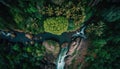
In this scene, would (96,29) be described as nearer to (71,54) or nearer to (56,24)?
(71,54)

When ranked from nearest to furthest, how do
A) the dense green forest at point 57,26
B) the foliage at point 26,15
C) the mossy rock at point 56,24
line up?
the foliage at point 26,15 < the dense green forest at point 57,26 < the mossy rock at point 56,24

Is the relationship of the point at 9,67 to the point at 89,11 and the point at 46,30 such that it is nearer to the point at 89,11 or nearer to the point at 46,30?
the point at 46,30

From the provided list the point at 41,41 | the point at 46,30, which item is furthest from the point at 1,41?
the point at 46,30

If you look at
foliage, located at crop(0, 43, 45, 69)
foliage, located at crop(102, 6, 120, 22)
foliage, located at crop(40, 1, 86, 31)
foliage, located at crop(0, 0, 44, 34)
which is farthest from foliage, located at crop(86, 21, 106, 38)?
foliage, located at crop(0, 43, 45, 69)

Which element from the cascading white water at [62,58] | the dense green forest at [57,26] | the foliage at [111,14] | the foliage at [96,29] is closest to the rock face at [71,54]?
the dense green forest at [57,26]

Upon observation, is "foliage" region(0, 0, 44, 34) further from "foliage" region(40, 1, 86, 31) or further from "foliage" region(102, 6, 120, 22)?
"foliage" region(102, 6, 120, 22)

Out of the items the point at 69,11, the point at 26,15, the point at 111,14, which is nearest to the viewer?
the point at 69,11

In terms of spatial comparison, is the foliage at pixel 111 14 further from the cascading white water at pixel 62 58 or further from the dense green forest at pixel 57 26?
the cascading white water at pixel 62 58

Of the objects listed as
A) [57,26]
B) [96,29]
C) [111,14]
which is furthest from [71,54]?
[111,14]
